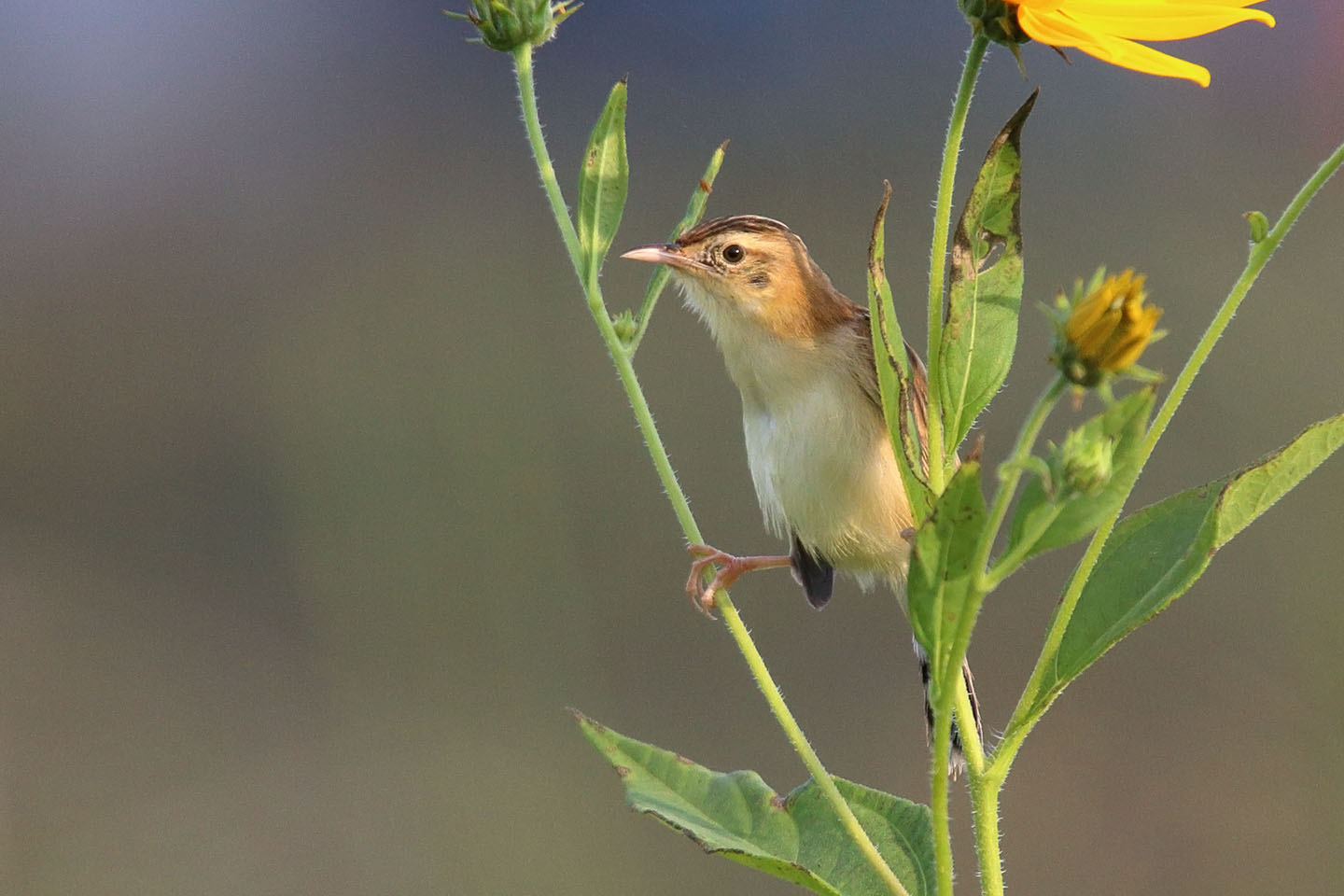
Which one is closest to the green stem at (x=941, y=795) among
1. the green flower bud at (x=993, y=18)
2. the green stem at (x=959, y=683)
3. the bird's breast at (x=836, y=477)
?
the green stem at (x=959, y=683)

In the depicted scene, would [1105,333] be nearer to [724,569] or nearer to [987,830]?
[987,830]

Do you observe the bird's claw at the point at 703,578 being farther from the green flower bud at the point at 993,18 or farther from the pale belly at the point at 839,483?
the green flower bud at the point at 993,18

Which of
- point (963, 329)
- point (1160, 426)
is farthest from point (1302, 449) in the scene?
point (963, 329)

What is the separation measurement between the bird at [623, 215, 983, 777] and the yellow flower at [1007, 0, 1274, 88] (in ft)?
3.35

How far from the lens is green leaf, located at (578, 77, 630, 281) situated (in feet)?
5.79

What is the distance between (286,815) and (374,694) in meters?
0.72

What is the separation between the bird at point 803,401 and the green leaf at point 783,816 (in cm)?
82

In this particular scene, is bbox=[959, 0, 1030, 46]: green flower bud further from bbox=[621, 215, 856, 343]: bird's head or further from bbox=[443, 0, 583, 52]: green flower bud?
bbox=[621, 215, 856, 343]: bird's head

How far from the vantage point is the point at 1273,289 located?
296 inches

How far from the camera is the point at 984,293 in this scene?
1519 millimetres

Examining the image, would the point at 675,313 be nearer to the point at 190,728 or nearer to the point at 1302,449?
the point at 190,728

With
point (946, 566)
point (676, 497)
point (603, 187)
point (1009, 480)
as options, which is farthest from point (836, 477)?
point (1009, 480)

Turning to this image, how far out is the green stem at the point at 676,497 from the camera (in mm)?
1441

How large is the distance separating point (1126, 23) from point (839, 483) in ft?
4.68
